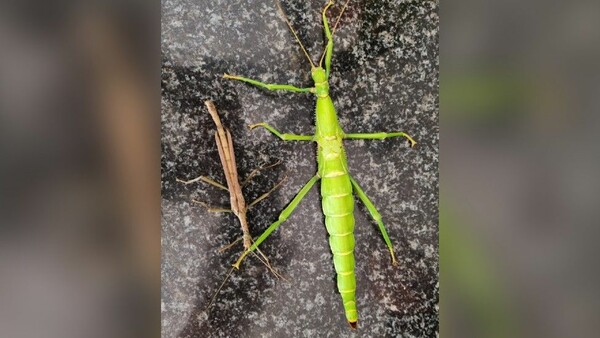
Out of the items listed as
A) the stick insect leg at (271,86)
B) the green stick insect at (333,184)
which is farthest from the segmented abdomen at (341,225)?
the stick insect leg at (271,86)

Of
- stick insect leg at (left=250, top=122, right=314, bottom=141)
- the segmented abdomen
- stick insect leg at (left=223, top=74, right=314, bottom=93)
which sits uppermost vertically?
stick insect leg at (left=223, top=74, right=314, bottom=93)

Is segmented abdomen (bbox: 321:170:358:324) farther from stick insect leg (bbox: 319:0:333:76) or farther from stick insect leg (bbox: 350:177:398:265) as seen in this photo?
stick insect leg (bbox: 319:0:333:76)
